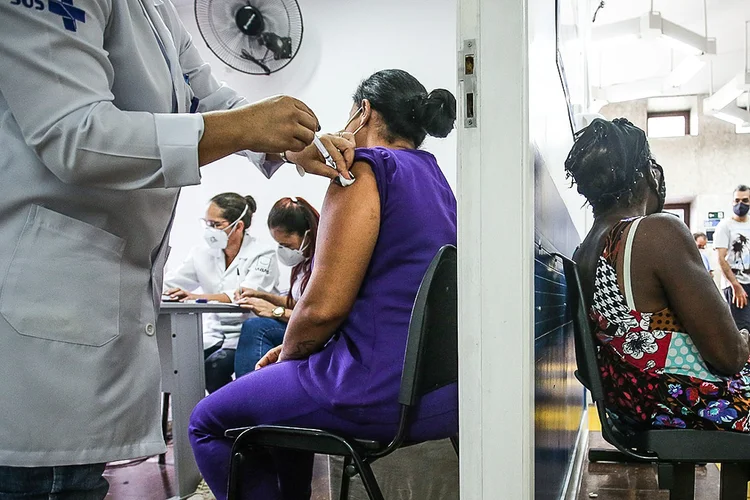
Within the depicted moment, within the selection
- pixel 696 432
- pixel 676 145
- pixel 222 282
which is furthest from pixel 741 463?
pixel 676 145

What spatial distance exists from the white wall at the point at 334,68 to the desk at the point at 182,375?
2041 mm

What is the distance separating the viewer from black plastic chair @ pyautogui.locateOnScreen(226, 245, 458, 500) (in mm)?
1147

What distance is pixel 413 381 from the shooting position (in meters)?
1.14

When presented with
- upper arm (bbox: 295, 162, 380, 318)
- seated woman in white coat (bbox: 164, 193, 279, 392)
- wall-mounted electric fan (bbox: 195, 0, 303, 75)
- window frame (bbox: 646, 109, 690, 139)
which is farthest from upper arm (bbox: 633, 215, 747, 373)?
window frame (bbox: 646, 109, 690, 139)

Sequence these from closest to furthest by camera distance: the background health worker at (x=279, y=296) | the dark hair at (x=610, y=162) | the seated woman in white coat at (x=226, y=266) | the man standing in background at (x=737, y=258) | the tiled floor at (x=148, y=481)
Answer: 1. the dark hair at (x=610, y=162)
2. the tiled floor at (x=148, y=481)
3. the background health worker at (x=279, y=296)
4. the seated woman in white coat at (x=226, y=266)
5. the man standing in background at (x=737, y=258)

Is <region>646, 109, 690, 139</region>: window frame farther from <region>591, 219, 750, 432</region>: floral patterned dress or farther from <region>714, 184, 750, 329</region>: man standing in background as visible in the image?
<region>591, 219, 750, 432</region>: floral patterned dress

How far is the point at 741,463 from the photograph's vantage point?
1.43m

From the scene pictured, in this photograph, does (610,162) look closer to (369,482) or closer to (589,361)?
→ (589,361)

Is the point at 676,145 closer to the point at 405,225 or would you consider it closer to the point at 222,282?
the point at 222,282

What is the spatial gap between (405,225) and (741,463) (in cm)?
87

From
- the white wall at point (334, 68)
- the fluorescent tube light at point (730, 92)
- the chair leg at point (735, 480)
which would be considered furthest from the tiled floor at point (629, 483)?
the fluorescent tube light at point (730, 92)

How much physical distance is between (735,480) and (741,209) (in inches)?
187

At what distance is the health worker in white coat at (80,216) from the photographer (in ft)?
2.14

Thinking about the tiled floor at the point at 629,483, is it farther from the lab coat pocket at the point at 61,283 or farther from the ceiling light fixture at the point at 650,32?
the ceiling light fixture at the point at 650,32
